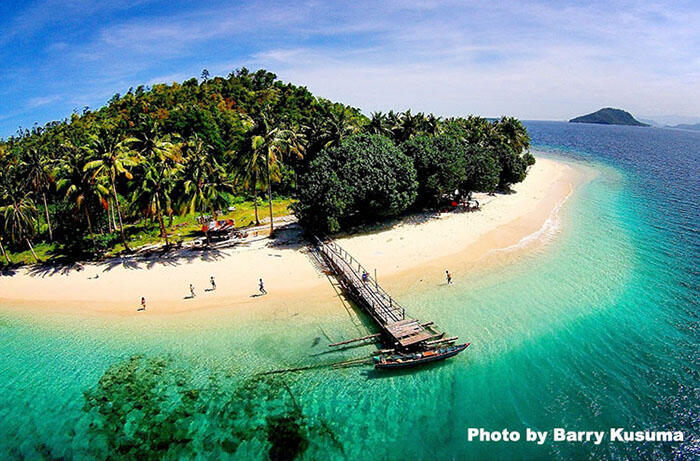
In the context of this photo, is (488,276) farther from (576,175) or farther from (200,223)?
(576,175)

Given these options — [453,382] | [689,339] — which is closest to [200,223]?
[453,382]

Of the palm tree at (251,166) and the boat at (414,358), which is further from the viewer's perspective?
the palm tree at (251,166)

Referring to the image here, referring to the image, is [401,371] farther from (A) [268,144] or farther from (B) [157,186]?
(B) [157,186]

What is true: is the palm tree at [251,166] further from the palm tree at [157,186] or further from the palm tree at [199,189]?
the palm tree at [157,186]

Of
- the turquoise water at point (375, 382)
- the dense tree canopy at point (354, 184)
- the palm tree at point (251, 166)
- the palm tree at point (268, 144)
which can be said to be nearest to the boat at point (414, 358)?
the turquoise water at point (375, 382)

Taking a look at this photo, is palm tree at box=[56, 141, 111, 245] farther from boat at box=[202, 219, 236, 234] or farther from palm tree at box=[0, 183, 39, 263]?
boat at box=[202, 219, 236, 234]

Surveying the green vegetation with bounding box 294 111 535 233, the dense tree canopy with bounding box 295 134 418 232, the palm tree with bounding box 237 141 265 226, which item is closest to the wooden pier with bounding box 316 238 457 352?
the dense tree canopy with bounding box 295 134 418 232
